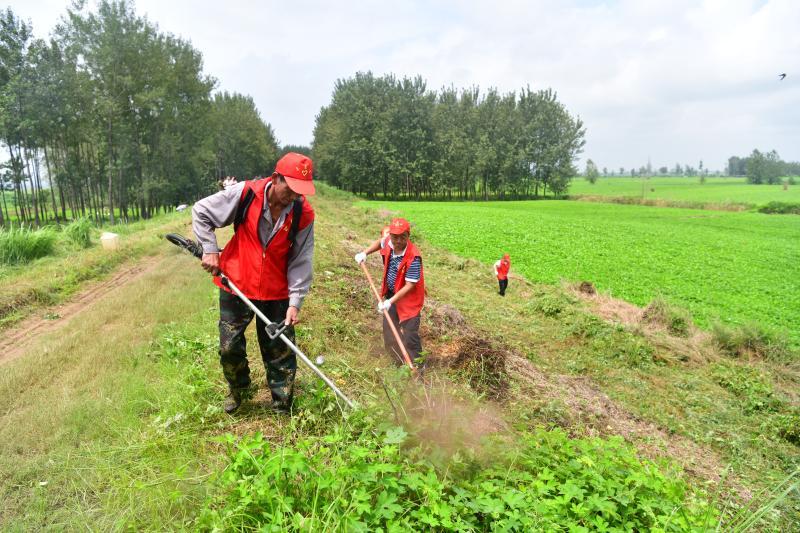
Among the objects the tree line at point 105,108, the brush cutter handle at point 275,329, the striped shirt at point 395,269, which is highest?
the tree line at point 105,108

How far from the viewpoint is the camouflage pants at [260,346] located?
3.33 m

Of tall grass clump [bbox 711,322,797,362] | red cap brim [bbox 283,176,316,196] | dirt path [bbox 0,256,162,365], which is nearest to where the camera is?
red cap brim [bbox 283,176,316,196]

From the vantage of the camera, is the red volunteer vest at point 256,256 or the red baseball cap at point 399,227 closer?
the red volunteer vest at point 256,256

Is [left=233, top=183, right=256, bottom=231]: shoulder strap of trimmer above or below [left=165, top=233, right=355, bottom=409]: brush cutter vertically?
above

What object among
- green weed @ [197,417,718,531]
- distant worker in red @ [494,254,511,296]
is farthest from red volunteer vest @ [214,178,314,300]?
distant worker in red @ [494,254,511,296]

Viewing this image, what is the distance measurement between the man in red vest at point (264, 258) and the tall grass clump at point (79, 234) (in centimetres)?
1021

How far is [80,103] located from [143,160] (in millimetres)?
6400

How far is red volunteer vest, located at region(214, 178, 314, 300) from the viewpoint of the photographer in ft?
10.5

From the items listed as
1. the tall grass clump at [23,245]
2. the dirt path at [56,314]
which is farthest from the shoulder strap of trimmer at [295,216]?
the tall grass clump at [23,245]

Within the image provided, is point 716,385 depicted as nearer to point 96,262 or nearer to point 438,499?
point 438,499

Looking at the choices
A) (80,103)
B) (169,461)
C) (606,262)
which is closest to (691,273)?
(606,262)

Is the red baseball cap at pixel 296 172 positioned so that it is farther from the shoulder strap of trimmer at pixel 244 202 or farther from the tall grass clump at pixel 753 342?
the tall grass clump at pixel 753 342

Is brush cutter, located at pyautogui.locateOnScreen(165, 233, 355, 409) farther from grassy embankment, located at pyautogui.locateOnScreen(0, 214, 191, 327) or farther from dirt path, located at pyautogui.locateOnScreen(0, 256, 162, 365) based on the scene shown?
grassy embankment, located at pyautogui.locateOnScreen(0, 214, 191, 327)

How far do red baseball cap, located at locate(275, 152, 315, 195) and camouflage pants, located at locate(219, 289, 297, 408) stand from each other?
38.5 inches
